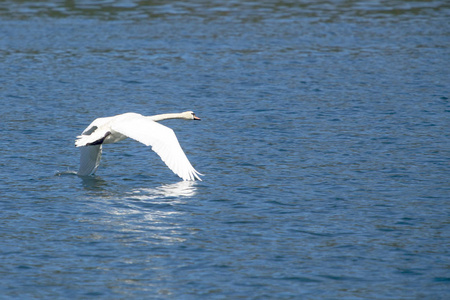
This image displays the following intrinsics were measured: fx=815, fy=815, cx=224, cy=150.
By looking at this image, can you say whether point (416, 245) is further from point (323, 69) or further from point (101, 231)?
point (323, 69)

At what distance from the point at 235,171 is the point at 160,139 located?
2506mm

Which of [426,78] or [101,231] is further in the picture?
[426,78]

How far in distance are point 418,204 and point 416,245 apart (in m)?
2.01

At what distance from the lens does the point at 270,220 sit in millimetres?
13016

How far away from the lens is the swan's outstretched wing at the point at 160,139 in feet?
44.6

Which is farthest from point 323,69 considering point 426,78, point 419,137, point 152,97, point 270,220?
point 270,220

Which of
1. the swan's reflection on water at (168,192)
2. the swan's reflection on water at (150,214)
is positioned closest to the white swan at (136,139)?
the swan's reflection on water at (168,192)

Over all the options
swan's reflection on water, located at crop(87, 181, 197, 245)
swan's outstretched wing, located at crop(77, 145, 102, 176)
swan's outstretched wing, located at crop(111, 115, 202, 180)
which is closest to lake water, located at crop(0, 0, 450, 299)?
swan's reflection on water, located at crop(87, 181, 197, 245)

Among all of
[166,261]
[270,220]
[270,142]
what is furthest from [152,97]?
[166,261]

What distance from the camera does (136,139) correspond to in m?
14.1

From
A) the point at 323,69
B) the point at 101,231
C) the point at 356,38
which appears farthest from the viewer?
the point at 356,38

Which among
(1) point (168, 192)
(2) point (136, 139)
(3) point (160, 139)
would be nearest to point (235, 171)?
(1) point (168, 192)

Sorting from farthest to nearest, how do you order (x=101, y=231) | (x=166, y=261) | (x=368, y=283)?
(x=101, y=231), (x=166, y=261), (x=368, y=283)

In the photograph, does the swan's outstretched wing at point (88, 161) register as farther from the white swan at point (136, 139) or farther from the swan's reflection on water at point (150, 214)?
the swan's reflection on water at point (150, 214)
